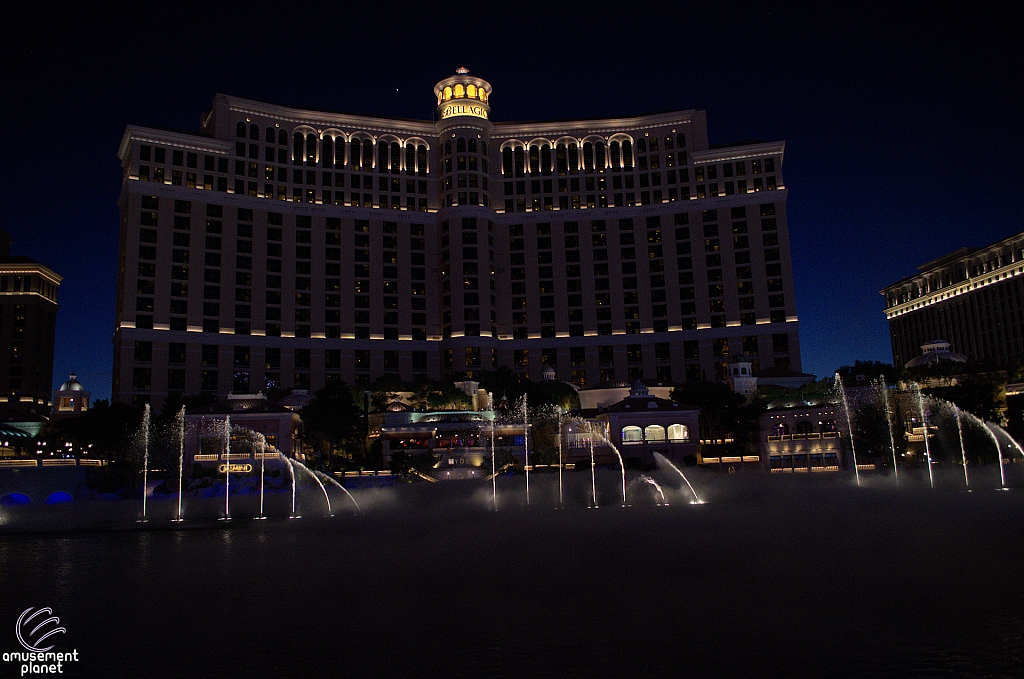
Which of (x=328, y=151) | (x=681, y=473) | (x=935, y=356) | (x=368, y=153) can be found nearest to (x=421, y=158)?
(x=368, y=153)

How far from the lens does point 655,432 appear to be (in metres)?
85.6

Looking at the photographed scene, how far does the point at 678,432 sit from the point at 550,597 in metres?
68.5

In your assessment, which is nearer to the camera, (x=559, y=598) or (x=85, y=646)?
(x=85, y=646)

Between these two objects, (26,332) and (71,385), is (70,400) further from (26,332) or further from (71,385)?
(26,332)

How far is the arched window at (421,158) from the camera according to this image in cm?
14207

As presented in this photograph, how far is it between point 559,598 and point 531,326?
117m

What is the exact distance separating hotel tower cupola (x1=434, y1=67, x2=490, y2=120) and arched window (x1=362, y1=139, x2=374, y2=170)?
1373cm

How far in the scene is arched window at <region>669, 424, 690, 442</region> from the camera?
279 ft

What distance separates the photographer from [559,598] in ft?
62.4

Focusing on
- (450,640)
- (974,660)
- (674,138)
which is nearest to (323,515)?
(450,640)

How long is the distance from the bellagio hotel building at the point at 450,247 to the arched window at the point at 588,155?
66cm

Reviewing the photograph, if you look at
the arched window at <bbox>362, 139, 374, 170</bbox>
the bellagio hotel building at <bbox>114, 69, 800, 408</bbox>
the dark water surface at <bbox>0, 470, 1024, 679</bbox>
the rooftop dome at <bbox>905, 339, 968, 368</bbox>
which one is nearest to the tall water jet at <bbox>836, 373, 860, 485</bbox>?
the rooftop dome at <bbox>905, 339, 968, 368</bbox>

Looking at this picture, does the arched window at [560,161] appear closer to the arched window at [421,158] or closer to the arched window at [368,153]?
the arched window at [421,158]

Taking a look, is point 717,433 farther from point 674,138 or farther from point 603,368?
point 674,138
